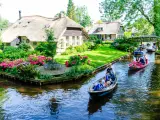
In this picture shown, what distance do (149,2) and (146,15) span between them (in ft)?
11.4

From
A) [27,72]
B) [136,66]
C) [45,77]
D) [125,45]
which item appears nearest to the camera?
[45,77]

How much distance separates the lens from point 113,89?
2577 centimetres

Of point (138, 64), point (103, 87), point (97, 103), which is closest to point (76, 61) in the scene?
point (138, 64)

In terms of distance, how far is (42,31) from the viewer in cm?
5403

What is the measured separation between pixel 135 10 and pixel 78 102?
1612 inches

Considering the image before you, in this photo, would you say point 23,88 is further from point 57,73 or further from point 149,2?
point 149,2

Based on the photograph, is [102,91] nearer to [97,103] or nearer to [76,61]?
[97,103]

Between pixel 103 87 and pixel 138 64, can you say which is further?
pixel 138 64

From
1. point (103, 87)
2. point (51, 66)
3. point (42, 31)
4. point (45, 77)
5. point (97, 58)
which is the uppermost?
point (42, 31)

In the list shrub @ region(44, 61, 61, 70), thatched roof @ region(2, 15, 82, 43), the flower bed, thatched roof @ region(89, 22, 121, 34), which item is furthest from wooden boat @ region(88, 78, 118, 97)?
thatched roof @ region(89, 22, 121, 34)

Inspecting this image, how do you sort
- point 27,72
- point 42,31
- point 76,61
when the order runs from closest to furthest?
point 27,72, point 76,61, point 42,31

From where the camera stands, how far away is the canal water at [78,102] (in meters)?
19.1

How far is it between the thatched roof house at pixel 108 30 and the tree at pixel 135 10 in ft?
95.6

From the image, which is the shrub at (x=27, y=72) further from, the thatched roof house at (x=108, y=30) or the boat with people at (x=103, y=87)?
the thatched roof house at (x=108, y=30)
